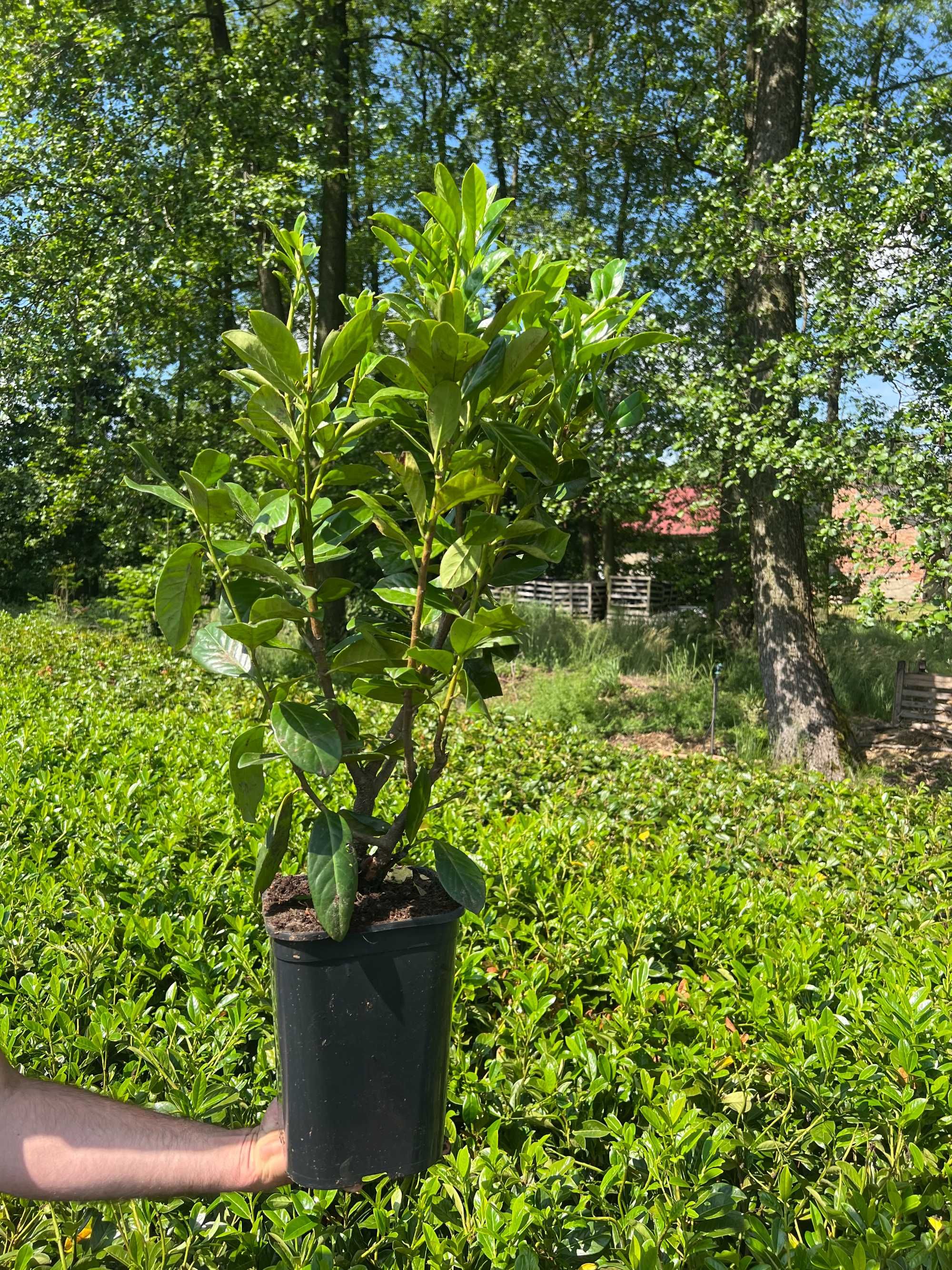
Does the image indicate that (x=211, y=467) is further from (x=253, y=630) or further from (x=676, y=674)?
(x=676, y=674)

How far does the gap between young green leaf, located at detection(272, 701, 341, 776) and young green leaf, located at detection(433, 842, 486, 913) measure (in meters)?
0.20

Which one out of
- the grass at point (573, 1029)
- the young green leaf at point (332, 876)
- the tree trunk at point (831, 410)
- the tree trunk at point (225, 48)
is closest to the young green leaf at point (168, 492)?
the young green leaf at point (332, 876)

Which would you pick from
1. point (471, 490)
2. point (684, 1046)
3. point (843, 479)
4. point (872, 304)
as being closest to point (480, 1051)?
point (684, 1046)

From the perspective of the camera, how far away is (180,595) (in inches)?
43.9

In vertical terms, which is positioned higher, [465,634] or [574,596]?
[465,634]

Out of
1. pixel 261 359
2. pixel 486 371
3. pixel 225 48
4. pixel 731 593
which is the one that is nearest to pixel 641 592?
pixel 731 593

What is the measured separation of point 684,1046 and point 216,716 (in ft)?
13.9

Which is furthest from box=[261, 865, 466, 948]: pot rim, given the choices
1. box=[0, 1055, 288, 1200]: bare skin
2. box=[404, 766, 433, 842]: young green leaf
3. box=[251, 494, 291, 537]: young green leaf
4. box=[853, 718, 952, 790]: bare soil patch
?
box=[853, 718, 952, 790]: bare soil patch

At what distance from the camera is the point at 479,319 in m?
1.35

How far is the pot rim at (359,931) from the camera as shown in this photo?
1.15 metres

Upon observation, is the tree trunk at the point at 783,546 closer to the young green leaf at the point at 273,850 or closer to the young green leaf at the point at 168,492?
the young green leaf at the point at 273,850

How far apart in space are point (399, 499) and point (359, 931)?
637mm

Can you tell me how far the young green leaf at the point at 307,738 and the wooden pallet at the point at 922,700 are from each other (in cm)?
960

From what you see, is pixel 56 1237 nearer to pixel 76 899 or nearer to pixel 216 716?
pixel 76 899
